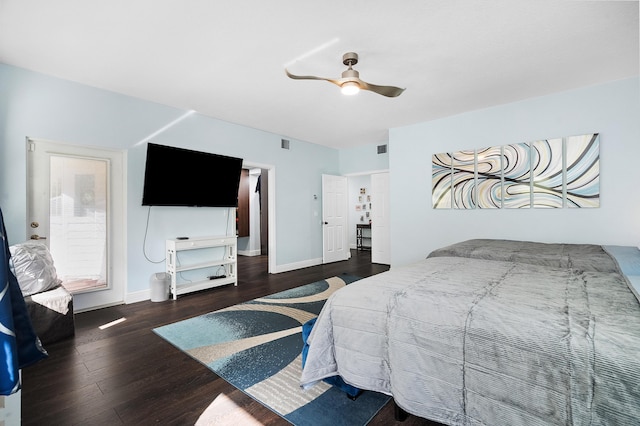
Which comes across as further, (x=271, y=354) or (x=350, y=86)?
(x=350, y=86)

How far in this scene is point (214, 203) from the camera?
4.49m

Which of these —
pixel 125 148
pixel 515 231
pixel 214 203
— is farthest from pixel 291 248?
pixel 515 231

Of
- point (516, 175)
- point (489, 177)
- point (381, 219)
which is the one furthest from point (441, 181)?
point (381, 219)

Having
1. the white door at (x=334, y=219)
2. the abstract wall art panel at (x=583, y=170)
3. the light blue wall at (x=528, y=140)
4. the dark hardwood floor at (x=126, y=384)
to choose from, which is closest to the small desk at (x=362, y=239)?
the white door at (x=334, y=219)

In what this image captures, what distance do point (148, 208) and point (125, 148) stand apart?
2.66 feet

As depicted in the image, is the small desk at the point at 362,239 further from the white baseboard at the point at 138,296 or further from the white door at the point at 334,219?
the white baseboard at the point at 138,296

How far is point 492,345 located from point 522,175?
350cm

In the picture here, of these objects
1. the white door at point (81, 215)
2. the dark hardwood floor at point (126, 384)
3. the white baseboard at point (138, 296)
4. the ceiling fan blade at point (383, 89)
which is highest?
the ceiling fan blade at point (383, 89)

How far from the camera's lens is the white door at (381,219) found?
6266mm

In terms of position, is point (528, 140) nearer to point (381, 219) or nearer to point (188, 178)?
point (381, 219)

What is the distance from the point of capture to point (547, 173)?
3707 millimetres

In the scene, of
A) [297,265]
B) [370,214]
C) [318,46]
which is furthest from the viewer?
[370,214]

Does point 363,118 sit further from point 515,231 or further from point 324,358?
point 324,358

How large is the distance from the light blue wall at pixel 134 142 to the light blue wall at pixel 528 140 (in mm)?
2080
